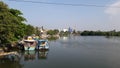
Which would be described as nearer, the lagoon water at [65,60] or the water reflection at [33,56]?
the lagoon water at [65,60]

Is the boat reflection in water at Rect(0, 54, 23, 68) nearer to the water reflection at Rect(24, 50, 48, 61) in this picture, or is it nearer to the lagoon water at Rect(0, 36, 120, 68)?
the lagoon water at Rect(0, 36, 120, 68)

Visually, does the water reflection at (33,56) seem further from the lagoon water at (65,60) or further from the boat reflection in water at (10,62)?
the boat reflection in water at (10,62)

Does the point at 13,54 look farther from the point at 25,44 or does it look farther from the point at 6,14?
the point at 25,44

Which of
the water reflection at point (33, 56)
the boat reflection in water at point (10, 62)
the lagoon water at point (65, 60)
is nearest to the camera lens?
the boat reflection in water at point (10, 62)

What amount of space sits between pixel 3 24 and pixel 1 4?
2.51 m

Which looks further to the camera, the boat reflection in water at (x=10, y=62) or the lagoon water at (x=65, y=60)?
the lagoon water at (x=65, y=60)

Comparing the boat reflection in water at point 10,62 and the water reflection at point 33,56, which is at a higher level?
the boat reflection in water at point 10,62

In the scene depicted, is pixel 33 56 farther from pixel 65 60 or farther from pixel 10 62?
pixel 10 62

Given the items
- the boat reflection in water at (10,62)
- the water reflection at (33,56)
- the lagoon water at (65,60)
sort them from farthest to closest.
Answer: the water reflection at (33,56) < the lagoon water at (65,60) < the boat reflection in water at (10,62)

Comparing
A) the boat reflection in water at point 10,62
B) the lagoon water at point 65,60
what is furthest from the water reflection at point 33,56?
the boat reflection in water at point 10,62

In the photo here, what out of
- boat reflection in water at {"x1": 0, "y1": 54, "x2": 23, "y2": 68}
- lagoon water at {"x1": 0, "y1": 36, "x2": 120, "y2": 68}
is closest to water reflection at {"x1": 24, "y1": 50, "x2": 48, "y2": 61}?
lagoon water at {"x1": 0, "y1": 36, "x2": 120, "y2": 68}

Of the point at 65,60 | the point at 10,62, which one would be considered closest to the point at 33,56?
the point at 65,60

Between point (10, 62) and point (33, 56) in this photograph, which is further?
point (33, 56)

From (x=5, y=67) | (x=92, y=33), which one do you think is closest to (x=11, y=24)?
(x=5, y=67)
